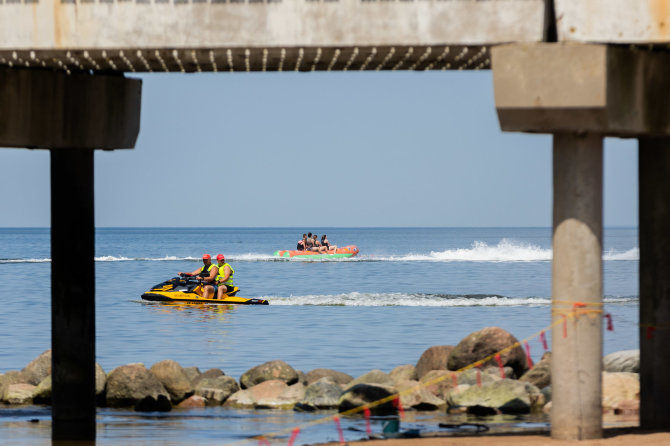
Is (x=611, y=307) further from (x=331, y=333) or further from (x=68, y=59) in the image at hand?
(x=68, y=59)

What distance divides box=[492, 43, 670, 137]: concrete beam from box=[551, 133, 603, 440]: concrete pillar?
0.34 meters

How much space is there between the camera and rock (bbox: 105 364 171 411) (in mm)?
17672

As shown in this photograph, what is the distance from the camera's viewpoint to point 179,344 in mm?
27375

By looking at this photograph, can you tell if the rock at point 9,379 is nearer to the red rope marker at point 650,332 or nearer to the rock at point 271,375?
the rock at point 271,375

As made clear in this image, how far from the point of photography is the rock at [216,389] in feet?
59.8

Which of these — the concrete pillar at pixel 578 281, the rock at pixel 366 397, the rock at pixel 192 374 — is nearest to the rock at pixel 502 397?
the rock at pixel 366 397

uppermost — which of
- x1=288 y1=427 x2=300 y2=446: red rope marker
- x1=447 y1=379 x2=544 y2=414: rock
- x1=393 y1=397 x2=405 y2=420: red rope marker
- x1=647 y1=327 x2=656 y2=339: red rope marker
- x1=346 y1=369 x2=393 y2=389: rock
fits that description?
x1=647 y1=327 x2=656 y2=339: red rope marker

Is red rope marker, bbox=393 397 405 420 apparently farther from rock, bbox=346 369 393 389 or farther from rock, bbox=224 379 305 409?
rock, bbox=224 379 305 409

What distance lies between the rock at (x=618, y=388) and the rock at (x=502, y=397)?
934 mm

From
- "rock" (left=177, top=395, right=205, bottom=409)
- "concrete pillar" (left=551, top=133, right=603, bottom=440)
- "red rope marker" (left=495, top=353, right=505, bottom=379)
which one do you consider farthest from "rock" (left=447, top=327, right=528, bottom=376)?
"concrete pillar" (left=551, top=133, right=603, bottom=440)

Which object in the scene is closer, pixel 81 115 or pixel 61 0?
pixel 61 0

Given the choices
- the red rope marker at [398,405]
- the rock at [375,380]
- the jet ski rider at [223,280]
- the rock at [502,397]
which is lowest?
the red rope marker at [398,405]

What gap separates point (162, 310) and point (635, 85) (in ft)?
89.1

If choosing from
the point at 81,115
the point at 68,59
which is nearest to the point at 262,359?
the point at 81,115
